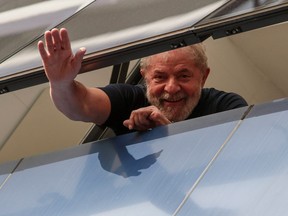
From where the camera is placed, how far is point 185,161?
208 cm

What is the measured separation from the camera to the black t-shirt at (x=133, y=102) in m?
2.47

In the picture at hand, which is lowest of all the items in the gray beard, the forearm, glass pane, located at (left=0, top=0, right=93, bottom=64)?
the forearm

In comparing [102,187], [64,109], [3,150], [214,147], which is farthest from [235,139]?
[3,150]

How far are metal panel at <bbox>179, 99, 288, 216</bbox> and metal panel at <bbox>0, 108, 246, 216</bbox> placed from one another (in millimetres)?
51

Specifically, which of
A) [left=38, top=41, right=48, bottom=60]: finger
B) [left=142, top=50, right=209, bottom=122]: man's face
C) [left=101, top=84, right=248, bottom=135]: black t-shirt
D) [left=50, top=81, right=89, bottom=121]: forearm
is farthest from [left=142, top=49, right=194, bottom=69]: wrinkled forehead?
[left=38, top=41, right=48, bottom=60]: finger

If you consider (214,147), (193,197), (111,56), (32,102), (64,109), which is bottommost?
(193,197)

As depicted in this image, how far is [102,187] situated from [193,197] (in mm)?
318

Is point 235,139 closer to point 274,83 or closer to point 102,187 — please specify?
point 102,187

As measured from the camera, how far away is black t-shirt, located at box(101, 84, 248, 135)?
2.47m

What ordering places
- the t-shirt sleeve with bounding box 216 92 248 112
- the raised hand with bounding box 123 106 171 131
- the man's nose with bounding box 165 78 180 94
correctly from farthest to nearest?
the man's nose with bounding box 165 78 180 94
the t-shirt sleeve with bounding box 216 92 248 112
the raised hand with bounding box 123 106 171 131

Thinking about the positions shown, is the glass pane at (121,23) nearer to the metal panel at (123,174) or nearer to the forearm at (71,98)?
the forearm at (71,98)

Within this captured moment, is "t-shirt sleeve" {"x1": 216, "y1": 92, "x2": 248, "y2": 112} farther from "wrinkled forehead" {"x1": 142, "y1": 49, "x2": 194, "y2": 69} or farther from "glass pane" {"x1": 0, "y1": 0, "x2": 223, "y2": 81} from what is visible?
"glass pane" {"x1": 0, "y1": 0, "x2": 223, "y2": 81}

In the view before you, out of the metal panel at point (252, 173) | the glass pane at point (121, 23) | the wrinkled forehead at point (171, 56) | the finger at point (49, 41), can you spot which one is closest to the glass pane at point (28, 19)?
the glass pane at point (121, 23)

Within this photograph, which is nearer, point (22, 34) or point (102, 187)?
point (102, 187)
